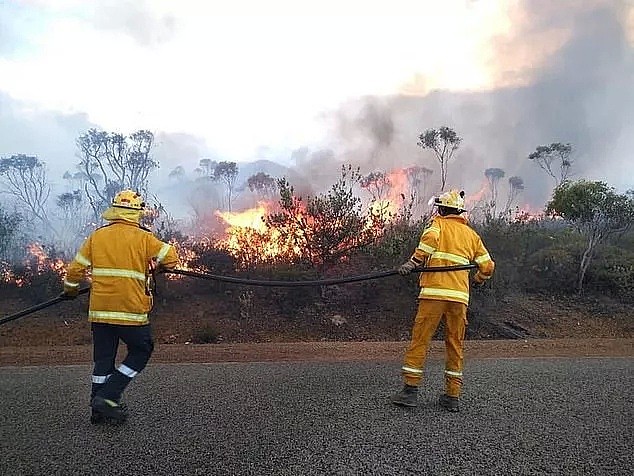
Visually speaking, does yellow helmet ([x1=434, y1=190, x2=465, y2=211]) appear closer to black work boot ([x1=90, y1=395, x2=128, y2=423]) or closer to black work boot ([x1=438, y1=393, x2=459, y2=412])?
black work boot ([x1=438, y1=393, x2=459, y2=412])

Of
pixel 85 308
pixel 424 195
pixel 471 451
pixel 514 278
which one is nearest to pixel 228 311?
pixel 85 308

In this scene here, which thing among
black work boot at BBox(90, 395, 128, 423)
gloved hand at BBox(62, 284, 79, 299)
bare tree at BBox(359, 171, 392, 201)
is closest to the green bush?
bare tree at BBox(359, 171, 392, 201)

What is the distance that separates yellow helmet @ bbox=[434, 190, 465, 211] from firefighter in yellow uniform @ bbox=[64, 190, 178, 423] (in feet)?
8.17

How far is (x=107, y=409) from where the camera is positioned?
4.55 m

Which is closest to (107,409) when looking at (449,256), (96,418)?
(96,418)

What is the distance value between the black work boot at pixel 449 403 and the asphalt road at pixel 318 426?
0.09 m

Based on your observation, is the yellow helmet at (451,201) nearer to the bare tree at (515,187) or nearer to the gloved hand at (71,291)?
the gloved hand at (71,291)

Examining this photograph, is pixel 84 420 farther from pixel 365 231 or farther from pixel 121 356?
pixel 365 231

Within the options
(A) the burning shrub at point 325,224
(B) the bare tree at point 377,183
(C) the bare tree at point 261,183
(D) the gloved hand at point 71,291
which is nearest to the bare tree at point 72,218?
(C) the bare tree at point 261,183

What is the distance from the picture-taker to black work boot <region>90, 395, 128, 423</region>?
14.9 ft

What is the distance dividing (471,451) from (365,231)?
9.23m

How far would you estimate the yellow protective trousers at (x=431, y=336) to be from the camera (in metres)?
5.10

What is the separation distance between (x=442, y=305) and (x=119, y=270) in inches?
110

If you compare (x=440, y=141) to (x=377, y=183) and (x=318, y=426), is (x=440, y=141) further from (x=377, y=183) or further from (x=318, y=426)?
(x=318, y=426)
